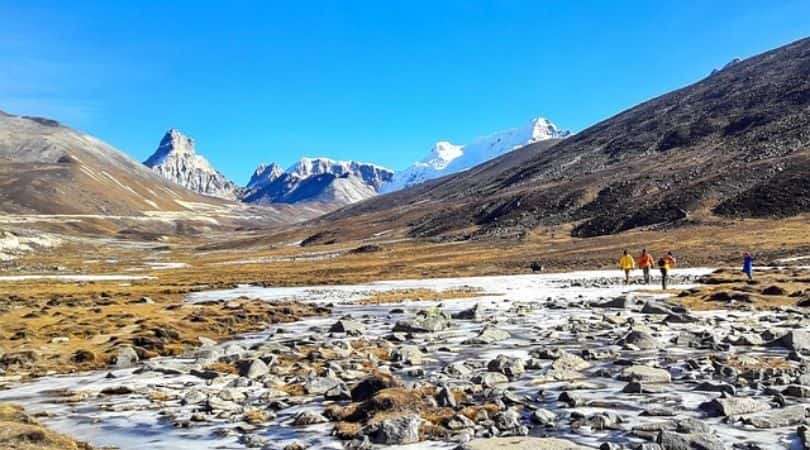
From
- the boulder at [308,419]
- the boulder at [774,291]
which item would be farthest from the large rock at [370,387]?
the boulder at [774,291]

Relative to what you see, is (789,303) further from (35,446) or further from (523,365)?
(35,446)

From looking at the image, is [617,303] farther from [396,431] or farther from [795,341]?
[396,431]

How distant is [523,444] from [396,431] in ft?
9.18

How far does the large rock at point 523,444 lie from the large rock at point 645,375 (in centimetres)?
585

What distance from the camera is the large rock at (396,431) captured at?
516 inches

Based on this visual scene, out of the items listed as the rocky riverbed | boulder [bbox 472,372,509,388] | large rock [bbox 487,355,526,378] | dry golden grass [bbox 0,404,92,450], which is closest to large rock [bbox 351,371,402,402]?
the rocky riverbed

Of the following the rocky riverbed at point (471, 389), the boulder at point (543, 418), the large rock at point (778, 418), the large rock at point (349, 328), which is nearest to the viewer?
the large rock at point (778, 418)

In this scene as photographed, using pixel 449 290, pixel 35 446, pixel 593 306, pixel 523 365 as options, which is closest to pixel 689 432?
pixel 523 365

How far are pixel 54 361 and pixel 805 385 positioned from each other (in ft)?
80.0

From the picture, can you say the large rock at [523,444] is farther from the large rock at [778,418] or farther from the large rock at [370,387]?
the large rock at [370,387]

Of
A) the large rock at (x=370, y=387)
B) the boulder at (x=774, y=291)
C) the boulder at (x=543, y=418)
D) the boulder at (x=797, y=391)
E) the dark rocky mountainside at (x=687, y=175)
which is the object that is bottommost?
the boulder at (x=543, y=418)

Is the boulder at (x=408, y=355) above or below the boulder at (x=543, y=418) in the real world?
above

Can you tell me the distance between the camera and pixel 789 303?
3191 cm

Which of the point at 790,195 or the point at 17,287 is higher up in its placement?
the point at 790,195
